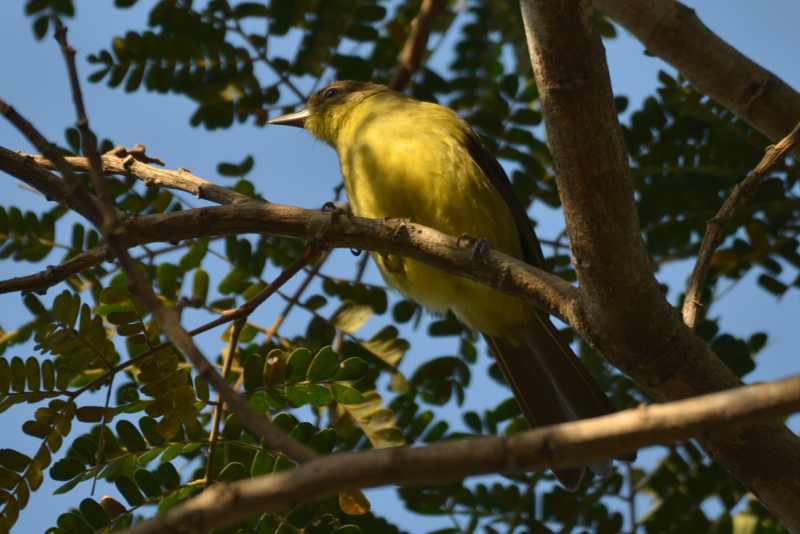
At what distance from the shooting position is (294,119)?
5.45 metres

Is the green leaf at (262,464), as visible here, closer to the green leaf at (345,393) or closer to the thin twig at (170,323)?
the green leaf at (345,393)

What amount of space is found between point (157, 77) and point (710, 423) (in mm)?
3777

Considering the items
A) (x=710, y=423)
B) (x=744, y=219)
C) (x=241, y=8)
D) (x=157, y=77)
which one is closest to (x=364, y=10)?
(x=241, y=8)

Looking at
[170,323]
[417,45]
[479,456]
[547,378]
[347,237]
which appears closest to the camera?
[479,456]

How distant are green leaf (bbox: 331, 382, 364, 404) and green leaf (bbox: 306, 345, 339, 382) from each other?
36 millimetres

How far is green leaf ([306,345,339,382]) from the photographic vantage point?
3299 mm

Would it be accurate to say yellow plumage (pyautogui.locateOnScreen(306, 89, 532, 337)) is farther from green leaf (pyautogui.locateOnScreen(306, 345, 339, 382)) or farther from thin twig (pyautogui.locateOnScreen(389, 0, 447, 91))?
green leaf (pyautogui.locateOnScreen(306, 345, 339, 382))

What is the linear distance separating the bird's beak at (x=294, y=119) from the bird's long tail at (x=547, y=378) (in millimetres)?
1493

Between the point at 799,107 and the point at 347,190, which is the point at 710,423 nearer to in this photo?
the point at 799,107

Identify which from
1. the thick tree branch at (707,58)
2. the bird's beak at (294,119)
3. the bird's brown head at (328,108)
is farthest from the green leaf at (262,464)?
the bird's beak at (294,119)

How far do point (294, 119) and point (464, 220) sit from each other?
1531mm

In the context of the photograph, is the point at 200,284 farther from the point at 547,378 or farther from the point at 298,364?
the point at 547,378

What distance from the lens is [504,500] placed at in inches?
175

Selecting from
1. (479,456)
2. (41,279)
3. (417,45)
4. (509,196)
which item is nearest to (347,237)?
(41,279)
